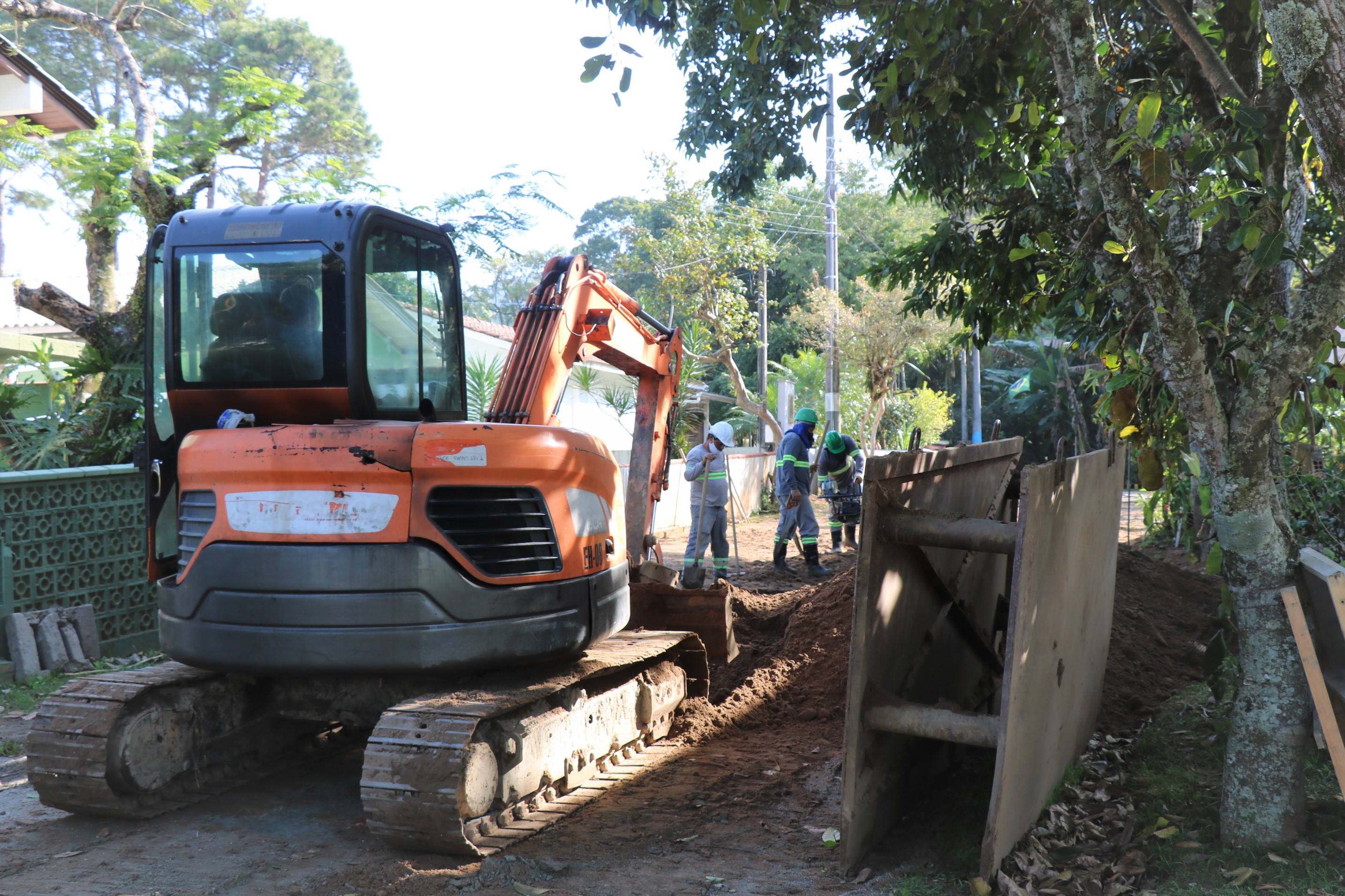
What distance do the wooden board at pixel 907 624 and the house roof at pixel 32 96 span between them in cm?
1245

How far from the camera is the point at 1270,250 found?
3.24m

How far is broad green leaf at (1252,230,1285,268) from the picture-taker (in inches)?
127

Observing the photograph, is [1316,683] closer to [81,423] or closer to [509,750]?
[509,750]

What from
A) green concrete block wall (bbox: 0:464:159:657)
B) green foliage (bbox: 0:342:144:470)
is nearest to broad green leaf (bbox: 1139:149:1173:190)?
green concrete block wall (bbox: 0:464:159:657)

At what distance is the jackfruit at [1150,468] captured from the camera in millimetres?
4359

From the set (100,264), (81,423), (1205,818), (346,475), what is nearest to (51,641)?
(81,423)

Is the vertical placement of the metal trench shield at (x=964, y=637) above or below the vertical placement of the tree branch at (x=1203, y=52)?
below

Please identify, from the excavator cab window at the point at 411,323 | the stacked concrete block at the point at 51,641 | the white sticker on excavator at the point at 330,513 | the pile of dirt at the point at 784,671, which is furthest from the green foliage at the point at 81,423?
the pile of dirt at the point at 784,671

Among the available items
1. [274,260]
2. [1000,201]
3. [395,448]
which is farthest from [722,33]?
[395,448]

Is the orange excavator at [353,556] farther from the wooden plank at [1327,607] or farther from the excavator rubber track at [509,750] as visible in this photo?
the wooden plank at [1327,607]

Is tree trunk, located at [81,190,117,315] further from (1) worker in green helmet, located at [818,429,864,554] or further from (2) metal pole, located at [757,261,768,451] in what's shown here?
(2) metal pole, located at [757,261,768,451]

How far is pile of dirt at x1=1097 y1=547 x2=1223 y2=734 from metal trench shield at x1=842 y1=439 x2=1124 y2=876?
0.77 meters

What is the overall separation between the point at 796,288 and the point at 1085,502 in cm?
3405

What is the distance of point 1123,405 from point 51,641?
727 cm
